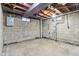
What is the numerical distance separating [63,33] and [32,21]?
1.88 meters

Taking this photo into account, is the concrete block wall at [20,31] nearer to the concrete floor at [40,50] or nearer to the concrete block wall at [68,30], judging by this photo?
the concrete floor at [40,50]

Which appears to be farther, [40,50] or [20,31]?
[20,31]

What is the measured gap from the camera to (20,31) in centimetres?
414

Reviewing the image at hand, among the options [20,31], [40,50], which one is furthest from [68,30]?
[20,31]

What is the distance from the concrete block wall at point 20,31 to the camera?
3416 mm

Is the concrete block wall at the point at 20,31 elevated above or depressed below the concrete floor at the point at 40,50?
above

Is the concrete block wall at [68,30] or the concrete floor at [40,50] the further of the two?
the concrete block wall at [68,30]

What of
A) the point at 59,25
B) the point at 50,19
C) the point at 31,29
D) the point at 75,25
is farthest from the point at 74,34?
the point at 31,29

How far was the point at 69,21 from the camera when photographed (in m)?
3.73

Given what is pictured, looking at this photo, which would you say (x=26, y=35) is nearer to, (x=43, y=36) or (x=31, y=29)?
(x=31, y=29)

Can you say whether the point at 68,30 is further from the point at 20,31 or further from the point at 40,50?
the point at 20,31

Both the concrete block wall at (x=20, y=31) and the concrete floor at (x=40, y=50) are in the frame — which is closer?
the concrete floor at (x=40, y=50)

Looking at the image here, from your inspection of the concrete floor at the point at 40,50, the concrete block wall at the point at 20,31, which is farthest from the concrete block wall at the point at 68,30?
the concrete block wall at the point at 20,31

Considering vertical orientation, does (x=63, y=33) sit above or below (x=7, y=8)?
below
